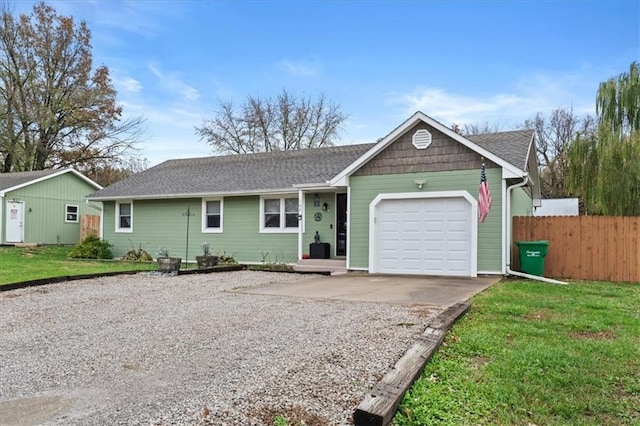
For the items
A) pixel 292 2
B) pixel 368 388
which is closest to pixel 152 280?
pixel 368 388

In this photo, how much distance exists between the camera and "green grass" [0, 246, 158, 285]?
10766mm

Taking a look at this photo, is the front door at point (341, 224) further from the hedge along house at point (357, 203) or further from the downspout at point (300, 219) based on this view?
the downspout at point (300, 219)

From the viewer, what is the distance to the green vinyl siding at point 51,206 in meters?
21.0

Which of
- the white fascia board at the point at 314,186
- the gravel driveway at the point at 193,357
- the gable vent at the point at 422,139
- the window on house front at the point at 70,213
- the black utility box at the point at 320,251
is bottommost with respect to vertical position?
the gravel driveway at the point at 193,357

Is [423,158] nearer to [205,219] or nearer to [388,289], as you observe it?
[388,289]

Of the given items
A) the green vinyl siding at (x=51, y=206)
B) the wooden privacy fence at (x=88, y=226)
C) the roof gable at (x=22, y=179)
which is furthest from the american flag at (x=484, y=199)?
the green vinyl siding at (x=51, y=206)

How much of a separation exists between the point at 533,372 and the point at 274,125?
103 ft

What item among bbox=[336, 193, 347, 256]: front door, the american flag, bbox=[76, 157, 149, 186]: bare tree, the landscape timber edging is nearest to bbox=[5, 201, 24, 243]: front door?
bbox=[76, 157, 149, 186]: bare tree

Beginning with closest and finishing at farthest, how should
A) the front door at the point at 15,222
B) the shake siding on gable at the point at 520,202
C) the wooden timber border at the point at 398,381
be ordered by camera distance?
the wooden timber border at the point at 398,381 < the shake siding on gable at the point at 520,202 < the front door at the point at 15,222

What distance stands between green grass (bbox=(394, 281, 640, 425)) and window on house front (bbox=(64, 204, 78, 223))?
2253cm

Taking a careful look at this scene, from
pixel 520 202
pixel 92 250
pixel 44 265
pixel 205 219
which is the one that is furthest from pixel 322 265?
pixel 92 250

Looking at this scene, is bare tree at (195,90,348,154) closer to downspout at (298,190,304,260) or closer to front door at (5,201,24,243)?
front door at (5,201,24,243)

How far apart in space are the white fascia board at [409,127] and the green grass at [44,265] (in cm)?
628

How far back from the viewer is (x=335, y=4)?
1377 cm
